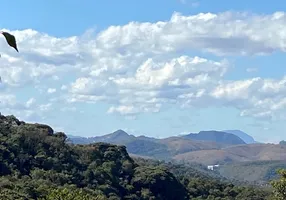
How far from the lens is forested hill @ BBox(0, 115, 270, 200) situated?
238 feet

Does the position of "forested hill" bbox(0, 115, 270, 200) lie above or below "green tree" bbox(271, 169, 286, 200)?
above

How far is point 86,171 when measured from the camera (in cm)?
8012

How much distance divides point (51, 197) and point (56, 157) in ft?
123

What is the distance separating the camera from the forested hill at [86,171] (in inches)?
2857

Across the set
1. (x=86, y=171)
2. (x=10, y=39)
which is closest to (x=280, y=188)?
(x=10, y=39)

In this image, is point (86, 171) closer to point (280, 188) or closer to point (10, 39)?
point (280, 188)

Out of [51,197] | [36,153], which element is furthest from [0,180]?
[36,153]

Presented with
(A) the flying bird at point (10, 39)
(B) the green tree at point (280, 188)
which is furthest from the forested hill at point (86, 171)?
(A) the flying bird at point (10, 39)

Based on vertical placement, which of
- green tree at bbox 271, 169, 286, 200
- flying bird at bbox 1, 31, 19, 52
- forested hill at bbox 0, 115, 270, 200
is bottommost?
green tree at bbox 271, 169, 286, 200

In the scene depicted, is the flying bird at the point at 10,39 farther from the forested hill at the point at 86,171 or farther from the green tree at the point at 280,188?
the forested hill at the point at 86,171

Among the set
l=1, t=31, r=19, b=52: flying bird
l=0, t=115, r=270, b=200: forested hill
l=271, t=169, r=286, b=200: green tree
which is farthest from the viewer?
l=0, t=115, r=270, b=200: forested hill

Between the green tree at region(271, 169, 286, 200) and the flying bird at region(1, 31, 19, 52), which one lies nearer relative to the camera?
the flying bird at region(1, 31, 19, 52)

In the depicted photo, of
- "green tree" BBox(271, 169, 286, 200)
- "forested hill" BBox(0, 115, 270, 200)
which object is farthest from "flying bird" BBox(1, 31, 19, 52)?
"forested hill" BBox(0, 115, 270, 200)

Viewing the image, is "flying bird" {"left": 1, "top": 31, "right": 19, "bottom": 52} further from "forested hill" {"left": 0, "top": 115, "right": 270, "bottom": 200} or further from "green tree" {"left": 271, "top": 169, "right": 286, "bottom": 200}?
"forested hill" {"left": 0, "top": 115, "right": 270, "bottom": 200}
